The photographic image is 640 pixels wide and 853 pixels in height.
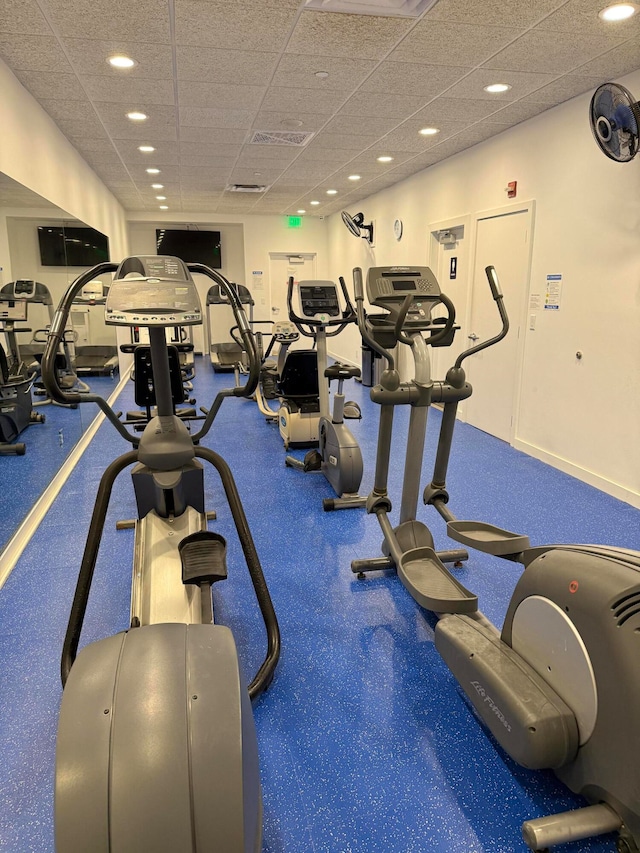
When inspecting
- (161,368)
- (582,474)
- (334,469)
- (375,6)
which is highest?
(375,6)

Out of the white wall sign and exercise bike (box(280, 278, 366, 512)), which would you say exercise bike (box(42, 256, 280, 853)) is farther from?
the white wall sign

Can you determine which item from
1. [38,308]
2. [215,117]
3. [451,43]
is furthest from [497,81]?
[38,308]

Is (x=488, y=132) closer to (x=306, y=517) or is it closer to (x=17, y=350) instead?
(x=306, y=517)

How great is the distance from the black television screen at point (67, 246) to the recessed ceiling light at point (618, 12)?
379 cm

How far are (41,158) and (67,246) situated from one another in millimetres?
715

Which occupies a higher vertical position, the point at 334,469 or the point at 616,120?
the point at 616,120

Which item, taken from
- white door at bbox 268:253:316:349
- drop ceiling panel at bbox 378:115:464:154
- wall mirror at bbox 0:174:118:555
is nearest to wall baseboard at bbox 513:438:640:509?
drop ceiling panel at bbox 378:115:464:154

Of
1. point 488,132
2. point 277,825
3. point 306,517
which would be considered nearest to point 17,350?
point 306,517

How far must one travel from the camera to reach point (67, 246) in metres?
4.78

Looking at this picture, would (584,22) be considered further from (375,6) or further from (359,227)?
(359,227)

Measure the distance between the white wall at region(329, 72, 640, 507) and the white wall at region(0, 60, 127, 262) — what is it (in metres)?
3.97

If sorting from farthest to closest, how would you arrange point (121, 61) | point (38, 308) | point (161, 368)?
point (38, 308) < point (121, 61) < point (161, 368)

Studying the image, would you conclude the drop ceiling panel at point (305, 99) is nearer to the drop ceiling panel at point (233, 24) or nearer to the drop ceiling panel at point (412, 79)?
the drop ceiling panel at point (412, 79)

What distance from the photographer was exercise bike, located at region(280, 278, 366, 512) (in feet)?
12.1
